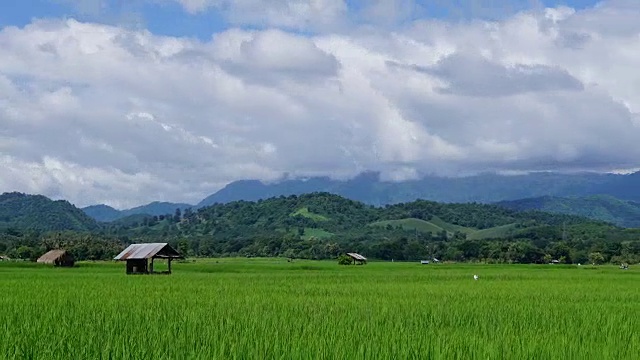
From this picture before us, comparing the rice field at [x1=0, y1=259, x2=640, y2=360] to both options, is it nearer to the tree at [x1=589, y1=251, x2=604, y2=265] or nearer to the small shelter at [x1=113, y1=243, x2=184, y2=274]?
the small shelter at [x1=113, y1=243, x2=184, y2=274]

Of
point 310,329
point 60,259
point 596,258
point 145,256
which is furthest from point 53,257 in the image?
point 596,258

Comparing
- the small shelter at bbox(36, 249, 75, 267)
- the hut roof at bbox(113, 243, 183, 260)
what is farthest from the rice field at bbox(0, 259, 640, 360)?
the small shelter at bbox(36, 249, 75, 267)

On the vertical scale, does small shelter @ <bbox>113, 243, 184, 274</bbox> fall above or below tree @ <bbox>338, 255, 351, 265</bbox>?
above

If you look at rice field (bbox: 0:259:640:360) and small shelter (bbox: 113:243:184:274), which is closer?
rice field (bbox: 0:259:640:360)

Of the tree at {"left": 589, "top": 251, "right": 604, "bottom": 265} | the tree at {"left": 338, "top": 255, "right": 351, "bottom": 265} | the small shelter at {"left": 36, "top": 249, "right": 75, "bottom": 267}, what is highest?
the small shelter at {"left": 36, "top": 249, "right": 75, "bottom": 267}

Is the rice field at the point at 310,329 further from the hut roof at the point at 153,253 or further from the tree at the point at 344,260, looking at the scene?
the tree at the point at 344,260

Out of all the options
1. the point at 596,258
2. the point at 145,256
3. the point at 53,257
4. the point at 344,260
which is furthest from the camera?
the point at 596,258

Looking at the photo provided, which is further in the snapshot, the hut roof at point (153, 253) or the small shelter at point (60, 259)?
the small shelter at point (60, 259)

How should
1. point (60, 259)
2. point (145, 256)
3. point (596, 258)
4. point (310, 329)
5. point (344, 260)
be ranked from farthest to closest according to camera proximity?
point (596, 258) < point (344, 260) < point (60, 259) < point (145, 256) < point (310, 329)

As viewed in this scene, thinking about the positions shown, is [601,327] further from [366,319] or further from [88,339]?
[88,339]

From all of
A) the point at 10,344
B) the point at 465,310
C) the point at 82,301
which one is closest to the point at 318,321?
the point at 465,310

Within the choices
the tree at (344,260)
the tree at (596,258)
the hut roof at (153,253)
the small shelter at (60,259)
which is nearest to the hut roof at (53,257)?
the small shelter at (60,259)

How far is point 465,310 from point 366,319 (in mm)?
3208

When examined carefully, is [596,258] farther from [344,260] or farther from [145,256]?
[145,256]
